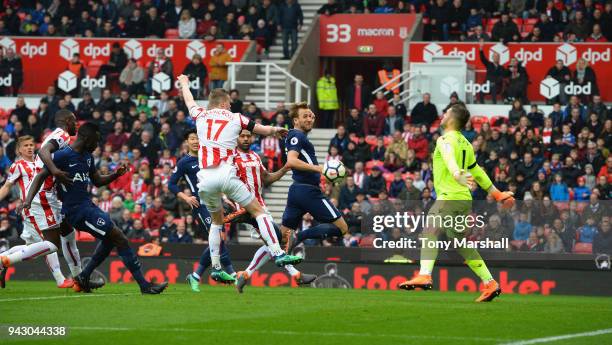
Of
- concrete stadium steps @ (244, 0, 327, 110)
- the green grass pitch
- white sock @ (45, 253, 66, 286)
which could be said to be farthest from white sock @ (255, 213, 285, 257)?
concrete stadium steps @ (244, 0, 327, 110)

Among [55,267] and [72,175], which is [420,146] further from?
[72,175]

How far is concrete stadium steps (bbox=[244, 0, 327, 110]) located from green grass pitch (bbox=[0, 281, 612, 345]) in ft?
62.2

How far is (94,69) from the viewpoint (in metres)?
34.8

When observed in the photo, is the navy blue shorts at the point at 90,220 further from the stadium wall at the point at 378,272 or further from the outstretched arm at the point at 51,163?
the stadium wall at the point at 378,272

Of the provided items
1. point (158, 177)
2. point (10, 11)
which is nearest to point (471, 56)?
point (158, 177)

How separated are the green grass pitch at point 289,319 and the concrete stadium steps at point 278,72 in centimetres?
1896

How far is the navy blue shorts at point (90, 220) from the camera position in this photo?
47.2 feet

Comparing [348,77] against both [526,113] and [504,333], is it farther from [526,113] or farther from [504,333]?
[504,333]

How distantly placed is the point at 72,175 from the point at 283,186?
1533 cm

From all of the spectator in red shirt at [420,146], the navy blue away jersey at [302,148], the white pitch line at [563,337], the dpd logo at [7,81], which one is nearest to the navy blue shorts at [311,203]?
the navy blue away jersey at [302,148]

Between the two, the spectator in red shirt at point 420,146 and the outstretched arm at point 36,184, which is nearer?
the outstretched arm at point 36,184

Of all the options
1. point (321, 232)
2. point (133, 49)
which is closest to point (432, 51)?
point (133, 49)

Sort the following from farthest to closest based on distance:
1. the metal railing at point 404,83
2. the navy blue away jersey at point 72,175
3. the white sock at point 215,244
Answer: the metal railing at point 404,83 < the white sock at point 215,244 < the navy blue away jersey at point 72,175

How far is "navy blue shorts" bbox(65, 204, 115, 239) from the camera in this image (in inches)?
566
